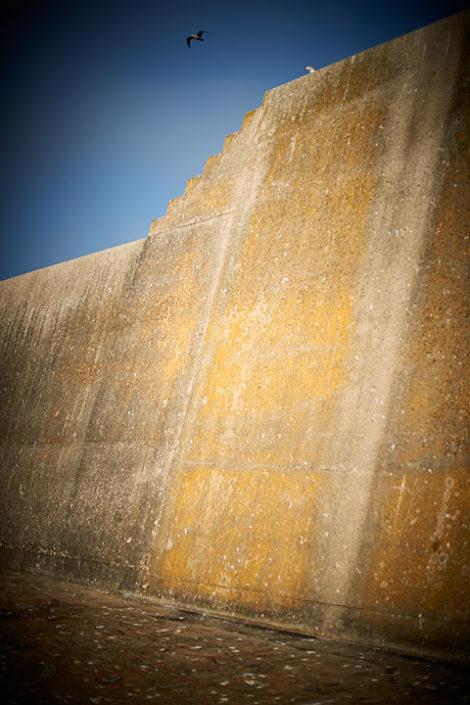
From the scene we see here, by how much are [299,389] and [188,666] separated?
165cm

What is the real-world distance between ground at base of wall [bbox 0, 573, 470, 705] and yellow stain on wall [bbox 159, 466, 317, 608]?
0.24 metres

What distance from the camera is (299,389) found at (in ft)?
10.5

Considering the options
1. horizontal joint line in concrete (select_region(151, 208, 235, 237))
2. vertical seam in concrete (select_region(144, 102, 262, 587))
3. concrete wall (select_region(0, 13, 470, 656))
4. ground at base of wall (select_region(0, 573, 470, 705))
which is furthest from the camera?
horizontal joint line in concrete (select_region(151, 208, 235, 237))

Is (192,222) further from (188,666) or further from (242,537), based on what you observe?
(188,666)

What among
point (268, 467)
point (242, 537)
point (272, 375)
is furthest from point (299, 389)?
point (242, 537)

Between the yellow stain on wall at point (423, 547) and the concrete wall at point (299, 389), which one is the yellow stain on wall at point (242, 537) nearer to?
the concrete wall at point (299, 389)

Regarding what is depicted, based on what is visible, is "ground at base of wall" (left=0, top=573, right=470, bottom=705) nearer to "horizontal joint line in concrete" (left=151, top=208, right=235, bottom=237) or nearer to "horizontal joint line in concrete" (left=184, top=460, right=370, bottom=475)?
Result: "horizontal joint line in concrete" (left=184, top=460, right=370, bottom=475)

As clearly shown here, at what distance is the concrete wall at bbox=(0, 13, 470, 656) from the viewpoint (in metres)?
2.60

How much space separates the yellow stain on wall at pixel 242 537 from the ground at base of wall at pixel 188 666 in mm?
236

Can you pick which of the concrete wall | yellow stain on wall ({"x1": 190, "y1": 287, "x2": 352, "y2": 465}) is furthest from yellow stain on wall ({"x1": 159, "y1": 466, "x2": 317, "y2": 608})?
yellow stain on wall ({"x1": 190, "y1": 287, "x2": 352, "y2": 465})

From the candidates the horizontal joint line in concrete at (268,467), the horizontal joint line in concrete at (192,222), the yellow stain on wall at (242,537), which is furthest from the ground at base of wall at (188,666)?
the horizontal joint line in concrete at (192,222)

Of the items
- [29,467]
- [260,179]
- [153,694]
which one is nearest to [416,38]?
[260,179]

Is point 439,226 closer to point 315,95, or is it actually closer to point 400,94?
point 400,94

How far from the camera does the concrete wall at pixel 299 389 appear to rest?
260 centimetres
